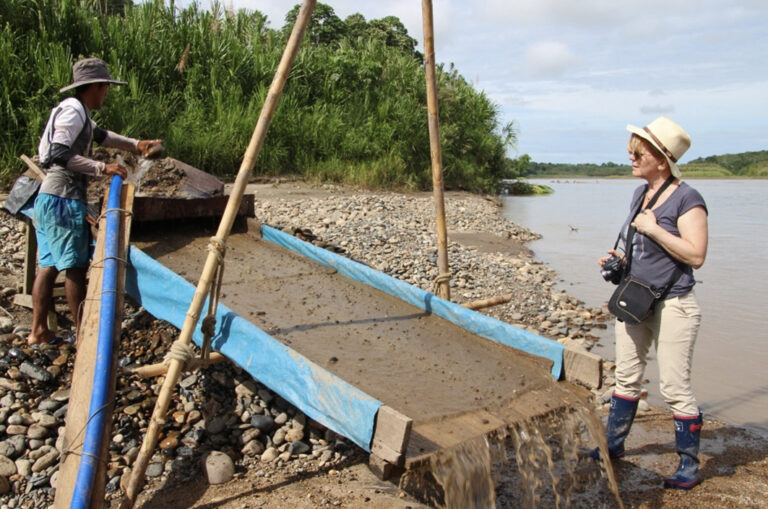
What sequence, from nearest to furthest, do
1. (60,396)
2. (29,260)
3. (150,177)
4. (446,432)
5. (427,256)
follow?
(446,432), (60,396), (29,260), (150,177), (427,256)

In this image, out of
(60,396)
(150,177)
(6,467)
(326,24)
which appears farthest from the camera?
(326,24)

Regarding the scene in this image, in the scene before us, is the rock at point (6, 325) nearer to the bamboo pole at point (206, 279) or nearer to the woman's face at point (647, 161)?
the bamboo pole at point (206, 279)

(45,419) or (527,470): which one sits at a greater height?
(527,470)

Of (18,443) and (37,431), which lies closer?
(18,443)

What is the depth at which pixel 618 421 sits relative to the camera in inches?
138

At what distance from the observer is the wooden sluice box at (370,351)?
2.75 m

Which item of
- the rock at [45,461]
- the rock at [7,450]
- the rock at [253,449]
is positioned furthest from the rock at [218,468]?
the rock at [7,450]

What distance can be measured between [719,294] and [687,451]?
659cm

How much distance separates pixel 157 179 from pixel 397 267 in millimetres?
3301

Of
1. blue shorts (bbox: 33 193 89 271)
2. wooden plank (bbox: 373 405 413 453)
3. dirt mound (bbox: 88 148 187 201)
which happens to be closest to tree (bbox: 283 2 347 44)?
dirt mound (bbox: 88 148 187 201)

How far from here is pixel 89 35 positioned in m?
11.2

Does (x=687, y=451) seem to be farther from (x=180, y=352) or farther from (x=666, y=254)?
(x=180, y=352)

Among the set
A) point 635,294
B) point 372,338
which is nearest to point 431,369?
point 372,338

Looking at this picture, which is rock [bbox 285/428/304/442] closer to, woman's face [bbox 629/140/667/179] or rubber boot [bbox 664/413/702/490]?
rubber boot [bbox 664/413/702/490]
